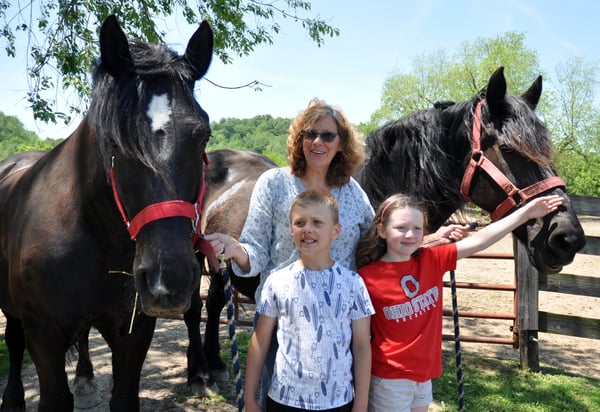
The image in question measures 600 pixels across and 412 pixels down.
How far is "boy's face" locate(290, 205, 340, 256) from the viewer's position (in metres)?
1.80

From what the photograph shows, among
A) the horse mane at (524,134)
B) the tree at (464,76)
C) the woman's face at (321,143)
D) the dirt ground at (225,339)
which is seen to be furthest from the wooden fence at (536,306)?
the tree at (464,76)

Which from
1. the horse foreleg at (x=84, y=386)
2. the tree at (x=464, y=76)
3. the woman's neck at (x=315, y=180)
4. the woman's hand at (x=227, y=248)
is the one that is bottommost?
the horse foreleg at (x=84, y=386)

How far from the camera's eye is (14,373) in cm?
350

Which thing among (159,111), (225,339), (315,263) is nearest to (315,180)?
(315,263)

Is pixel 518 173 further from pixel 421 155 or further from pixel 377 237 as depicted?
pixel 377 237

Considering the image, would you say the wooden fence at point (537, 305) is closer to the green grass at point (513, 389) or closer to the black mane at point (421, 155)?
the green grass at point (513, 389)

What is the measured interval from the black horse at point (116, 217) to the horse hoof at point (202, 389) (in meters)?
1.56

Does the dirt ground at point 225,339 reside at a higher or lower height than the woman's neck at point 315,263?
lower

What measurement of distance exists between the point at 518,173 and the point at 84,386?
3.70 metres

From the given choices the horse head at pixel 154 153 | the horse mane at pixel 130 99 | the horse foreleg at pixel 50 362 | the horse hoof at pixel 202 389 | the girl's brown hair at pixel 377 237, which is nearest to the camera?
the horse head at pixel 154 153

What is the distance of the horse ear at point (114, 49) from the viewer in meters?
1.86

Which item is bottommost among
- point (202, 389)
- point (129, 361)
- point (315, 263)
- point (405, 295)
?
point (202, 389)

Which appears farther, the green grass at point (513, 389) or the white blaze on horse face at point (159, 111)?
the green grass at point (513, 389)

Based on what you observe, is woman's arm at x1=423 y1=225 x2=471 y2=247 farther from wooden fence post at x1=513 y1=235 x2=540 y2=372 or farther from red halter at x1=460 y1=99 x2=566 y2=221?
wooden fence post at x1=513 y1=235 x2=540 y2=372
